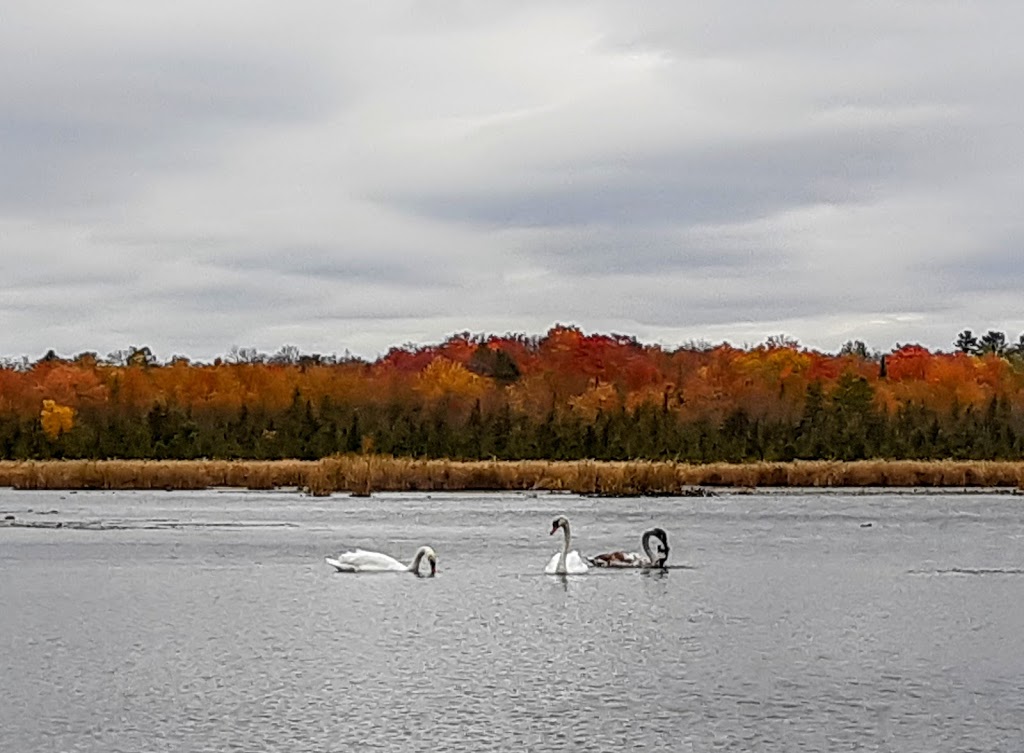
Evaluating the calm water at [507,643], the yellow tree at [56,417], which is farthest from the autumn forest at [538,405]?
the calm water at [507,643]

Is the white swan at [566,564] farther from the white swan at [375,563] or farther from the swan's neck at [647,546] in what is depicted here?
the white swan at [375,563]

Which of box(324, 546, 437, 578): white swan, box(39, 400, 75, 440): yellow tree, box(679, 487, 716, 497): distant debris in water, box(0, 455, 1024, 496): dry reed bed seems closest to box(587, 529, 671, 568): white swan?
box(324, 546, 437, 578): white swan

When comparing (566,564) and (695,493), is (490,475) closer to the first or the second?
(695,493)

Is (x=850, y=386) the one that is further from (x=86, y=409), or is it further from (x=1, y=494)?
(x=1, y=494)

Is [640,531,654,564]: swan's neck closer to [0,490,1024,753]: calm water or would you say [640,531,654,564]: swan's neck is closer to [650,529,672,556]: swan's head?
[650,529,672,556]: swan's head

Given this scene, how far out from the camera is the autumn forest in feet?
208

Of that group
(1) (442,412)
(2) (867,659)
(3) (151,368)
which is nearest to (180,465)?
(1) (442,412)

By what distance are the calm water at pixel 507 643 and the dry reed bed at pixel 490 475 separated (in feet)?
34.0

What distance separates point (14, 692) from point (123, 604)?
25.8ft

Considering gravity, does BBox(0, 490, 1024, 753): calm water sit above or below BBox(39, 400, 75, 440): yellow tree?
below

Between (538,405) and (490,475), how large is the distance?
44347mm

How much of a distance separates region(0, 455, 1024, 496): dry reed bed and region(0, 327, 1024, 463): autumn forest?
5.35 metres

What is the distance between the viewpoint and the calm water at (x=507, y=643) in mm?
15414

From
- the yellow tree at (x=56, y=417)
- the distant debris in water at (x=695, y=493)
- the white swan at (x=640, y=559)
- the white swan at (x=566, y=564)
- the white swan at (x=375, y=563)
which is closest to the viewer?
the white swan at (x=566, y=564)
